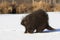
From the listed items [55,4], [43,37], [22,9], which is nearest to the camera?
[43,37]

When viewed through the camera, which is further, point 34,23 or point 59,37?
point 34,23

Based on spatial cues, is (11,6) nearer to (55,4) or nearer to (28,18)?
(55,4)

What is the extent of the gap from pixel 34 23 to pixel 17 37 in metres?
0.96

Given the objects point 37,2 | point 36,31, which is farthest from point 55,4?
point 36,31

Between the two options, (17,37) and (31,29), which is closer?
(17,37)

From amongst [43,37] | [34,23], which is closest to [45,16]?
[34,23]

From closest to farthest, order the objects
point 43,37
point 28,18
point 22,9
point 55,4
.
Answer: point 43,37, point 28,18, point 22,9, point 55,4

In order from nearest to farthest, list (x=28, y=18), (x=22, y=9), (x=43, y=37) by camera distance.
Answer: (x=43, y=37)
(x=28, y=18)
(x=22, y=9)

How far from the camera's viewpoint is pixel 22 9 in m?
26.5

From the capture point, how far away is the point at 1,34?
11.6 m

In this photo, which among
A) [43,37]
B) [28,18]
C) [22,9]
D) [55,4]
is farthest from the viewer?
[55,4]

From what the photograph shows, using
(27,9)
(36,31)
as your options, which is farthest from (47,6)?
(36,31)

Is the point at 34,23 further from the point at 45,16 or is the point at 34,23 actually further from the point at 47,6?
the point at 47,6

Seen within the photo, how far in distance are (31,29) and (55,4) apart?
59.2 ft
